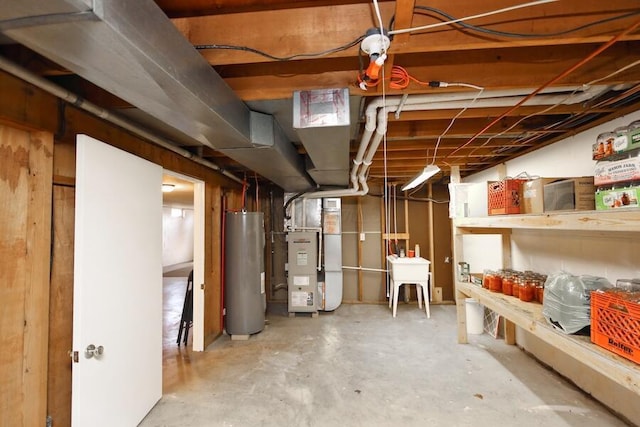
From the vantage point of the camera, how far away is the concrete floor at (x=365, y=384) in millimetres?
1973

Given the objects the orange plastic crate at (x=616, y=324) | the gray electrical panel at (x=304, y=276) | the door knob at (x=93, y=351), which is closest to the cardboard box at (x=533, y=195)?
the orange plastic crate at (x=616, y=324)

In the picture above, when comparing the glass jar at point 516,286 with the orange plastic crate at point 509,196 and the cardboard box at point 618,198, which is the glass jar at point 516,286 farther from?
the cardboard box at point 618,198

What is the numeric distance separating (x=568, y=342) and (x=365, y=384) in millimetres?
1506

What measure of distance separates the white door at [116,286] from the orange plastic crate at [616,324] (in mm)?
2604

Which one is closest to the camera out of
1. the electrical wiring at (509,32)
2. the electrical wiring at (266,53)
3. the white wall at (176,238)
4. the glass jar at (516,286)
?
the electrical wiring at (509,32)

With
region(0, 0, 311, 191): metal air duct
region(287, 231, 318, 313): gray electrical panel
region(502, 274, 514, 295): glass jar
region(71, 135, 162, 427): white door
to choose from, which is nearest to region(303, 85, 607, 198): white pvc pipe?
region(0, 0, 311, 191): metal air duct

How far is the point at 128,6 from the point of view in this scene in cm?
75

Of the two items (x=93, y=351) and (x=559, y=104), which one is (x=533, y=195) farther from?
(x=93, y=351)

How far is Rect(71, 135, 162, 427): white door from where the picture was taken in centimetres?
145

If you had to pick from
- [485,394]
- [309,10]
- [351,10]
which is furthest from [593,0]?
[485,394]

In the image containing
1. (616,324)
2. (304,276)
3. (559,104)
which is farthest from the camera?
(304,276)

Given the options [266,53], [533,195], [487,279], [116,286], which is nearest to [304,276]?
[487,279]

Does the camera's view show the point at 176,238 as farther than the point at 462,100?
Yes

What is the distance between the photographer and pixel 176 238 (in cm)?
888
